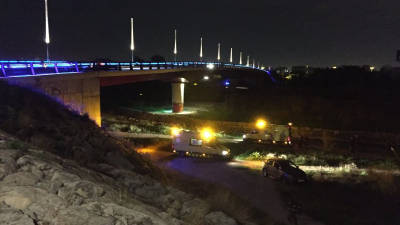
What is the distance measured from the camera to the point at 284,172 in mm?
22078

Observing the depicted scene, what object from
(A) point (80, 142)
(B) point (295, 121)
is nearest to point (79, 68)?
(A) point (80, 142)

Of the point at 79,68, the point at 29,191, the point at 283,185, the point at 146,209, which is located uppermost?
the point at 79,68

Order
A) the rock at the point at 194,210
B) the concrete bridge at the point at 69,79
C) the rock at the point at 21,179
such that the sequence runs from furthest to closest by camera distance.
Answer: the concrete bridge at the point at 69,79, the rock at the point at 194,210, the rock at the point at 21,179

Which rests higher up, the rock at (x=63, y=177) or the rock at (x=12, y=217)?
the rock at (x=63, y=177)

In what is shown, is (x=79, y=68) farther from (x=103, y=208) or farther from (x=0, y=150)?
(x=103, y=208)

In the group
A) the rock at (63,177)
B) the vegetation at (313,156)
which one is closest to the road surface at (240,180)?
the vegetation at (313,156)

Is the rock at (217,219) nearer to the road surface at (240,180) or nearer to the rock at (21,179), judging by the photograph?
the rock at (21,179)

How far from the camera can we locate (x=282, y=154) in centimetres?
3172

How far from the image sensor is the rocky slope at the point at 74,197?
22.4 feet

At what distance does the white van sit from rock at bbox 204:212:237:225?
794 inches

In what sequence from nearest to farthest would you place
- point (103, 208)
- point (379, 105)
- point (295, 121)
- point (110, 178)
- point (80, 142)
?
point (103, 208) → point (110, 178) → point (80, 142) → point (295, 121) → point (379, 105)

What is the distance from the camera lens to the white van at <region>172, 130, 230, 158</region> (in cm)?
3050

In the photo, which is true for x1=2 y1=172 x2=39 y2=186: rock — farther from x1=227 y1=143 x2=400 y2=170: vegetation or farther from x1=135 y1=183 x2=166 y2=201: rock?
x1=227 y1=143 x2=400 y2=170: vegetation

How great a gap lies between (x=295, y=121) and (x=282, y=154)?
32.8 m
